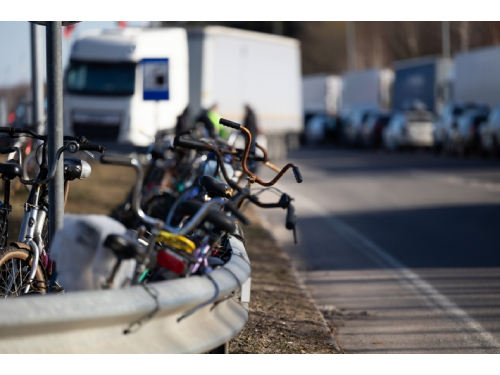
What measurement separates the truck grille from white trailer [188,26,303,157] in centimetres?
279

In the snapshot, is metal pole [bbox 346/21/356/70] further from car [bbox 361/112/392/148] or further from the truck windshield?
the truck windshield

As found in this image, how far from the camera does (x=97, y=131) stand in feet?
76.1

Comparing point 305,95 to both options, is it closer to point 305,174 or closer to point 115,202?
point 305,174

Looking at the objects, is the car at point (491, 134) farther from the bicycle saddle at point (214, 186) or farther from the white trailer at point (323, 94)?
the white trailer at point (323, 94)

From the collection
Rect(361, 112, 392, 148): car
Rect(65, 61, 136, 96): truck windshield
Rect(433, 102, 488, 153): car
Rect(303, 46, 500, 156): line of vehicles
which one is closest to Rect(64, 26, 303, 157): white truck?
Rect(65, 61, 136, 96): truck windshield

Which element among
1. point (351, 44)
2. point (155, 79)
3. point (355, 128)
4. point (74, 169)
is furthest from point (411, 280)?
point (351, 44)

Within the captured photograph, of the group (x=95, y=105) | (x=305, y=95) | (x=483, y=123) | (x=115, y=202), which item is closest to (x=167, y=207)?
(x=115, y=202)

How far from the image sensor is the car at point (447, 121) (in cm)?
3259

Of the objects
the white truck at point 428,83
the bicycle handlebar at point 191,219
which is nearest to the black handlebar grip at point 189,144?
the bicycle handlebar at point 191,219

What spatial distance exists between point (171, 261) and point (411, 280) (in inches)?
193

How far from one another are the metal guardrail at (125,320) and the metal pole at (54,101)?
4.06 feet

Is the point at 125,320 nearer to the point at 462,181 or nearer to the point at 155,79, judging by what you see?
the point at 155,79

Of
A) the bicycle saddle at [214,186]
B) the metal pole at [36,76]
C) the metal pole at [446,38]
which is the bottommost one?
the bicycle saddle at [214,186]
